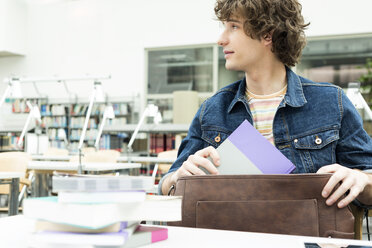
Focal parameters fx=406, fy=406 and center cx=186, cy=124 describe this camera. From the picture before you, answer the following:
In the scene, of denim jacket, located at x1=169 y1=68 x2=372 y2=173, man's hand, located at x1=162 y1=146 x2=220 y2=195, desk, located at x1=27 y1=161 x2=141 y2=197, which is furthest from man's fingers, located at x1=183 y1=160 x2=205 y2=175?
desk, located at x1=27 y1=161 x2=141 y2=197

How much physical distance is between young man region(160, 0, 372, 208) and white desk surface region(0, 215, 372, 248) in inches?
12.7

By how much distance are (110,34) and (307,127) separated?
27.7 ft

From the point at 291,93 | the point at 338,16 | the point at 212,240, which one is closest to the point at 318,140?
the point at 291,93

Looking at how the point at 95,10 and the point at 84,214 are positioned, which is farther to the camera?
the point at 95,10

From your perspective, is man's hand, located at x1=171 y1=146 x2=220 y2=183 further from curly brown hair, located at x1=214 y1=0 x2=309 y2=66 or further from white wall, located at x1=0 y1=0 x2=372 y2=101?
white wall, located at x1=0 y1=0 x2=372 y2=101

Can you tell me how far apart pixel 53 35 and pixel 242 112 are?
927cm

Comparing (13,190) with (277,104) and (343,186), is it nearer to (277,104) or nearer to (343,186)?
(277,104)

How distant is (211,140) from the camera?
4.02 feet

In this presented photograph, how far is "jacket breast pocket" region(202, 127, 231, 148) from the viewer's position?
1220mm

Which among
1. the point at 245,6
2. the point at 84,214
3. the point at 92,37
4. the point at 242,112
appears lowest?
the point at 84,214

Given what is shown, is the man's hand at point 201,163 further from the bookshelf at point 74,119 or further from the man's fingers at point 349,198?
the bookshelf at point 74,119

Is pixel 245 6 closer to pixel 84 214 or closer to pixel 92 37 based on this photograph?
pixel 84 214

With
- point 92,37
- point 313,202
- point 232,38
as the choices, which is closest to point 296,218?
point 313,202

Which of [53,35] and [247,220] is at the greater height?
[53,35]
